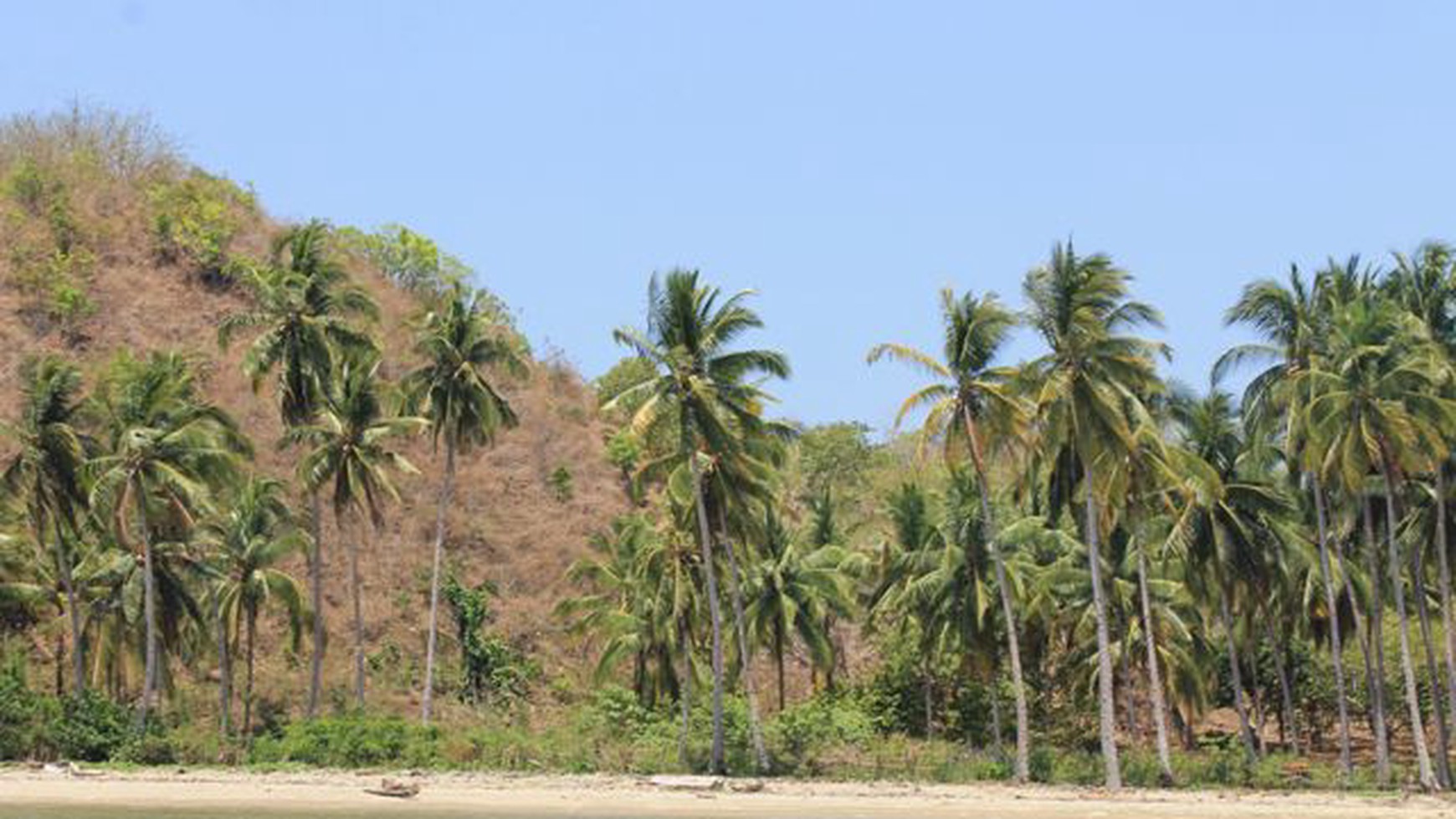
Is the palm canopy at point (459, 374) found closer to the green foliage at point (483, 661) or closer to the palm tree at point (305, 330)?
the palm tree at point (305, 330)

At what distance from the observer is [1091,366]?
4438cm

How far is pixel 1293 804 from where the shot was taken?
4306cm

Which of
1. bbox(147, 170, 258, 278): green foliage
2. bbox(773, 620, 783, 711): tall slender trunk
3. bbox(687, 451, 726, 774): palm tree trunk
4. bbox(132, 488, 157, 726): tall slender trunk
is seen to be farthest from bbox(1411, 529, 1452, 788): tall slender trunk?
bbox(147, 170, 258, 278): green foliage

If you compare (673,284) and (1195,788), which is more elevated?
(673,284)

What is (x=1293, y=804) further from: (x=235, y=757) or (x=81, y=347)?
(x=81, y=347)

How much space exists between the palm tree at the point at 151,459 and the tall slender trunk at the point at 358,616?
276 inches

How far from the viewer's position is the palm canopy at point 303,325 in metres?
55.2

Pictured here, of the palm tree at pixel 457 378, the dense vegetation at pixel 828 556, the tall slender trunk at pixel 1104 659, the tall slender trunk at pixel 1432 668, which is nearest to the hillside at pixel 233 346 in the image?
the dense vegetation at pixel 828 556

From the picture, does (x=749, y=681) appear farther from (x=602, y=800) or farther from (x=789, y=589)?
(x=789, y=589)

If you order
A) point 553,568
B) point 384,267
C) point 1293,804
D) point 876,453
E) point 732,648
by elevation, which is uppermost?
point 384,267

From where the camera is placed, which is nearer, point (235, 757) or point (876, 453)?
point (235, 757)

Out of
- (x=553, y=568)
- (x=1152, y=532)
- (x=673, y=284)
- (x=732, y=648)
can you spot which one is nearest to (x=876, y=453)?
(x=553, y=568)

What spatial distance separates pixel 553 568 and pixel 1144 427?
145ft

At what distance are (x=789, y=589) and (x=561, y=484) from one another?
31.4 meters
